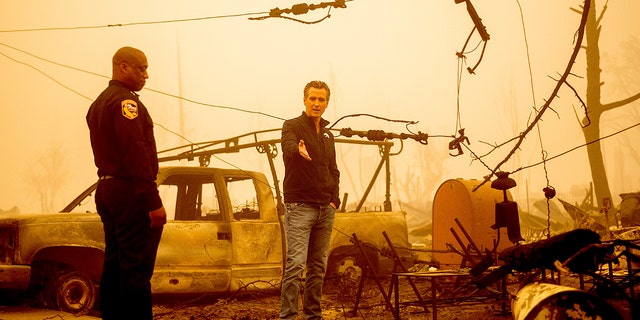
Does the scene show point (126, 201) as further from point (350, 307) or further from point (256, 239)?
point (350, 307)

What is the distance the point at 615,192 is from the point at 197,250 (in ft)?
180

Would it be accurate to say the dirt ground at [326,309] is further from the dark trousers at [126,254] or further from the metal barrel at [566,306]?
the metal barrel at [566,306]

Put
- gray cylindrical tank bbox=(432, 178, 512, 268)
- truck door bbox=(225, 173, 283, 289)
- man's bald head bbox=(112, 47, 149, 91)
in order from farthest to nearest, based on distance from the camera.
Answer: gray cylindrical tank bbox=(432, 178, 512, 268) → truck door bbox=(225, 173, 283, 289) → man's bald head bbox=(112, 47, 149, 91)

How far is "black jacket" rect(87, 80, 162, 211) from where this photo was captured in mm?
3236

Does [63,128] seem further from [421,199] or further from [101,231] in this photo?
[101,231]

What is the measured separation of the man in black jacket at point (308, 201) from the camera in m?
4.08

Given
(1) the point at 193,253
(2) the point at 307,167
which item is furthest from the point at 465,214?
(2) the point at 307,167

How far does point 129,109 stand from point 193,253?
10.1 ft

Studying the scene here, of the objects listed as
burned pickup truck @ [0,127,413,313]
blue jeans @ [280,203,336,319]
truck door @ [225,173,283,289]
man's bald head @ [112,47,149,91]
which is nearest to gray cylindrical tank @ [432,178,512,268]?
burned pickup truck @ [0,127,413,313]

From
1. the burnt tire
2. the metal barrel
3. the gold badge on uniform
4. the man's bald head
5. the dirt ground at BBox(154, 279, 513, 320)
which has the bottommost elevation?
the dirt ground at BBox(154, 279, 513, 320)

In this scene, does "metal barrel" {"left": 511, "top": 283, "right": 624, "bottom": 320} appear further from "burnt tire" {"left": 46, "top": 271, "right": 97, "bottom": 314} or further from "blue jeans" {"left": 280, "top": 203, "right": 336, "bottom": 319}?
"burnt tire" {"left": 46, "top": 271, "right": 97, "bottom": 314}

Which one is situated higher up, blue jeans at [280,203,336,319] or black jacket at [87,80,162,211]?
black jacket at [87,80,162,211]

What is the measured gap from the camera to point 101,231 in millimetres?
5762

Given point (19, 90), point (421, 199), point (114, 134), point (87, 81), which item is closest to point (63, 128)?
point (19, 90)
